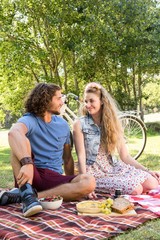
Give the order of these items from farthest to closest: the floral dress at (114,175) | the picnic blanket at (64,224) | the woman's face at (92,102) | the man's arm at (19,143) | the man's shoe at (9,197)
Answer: the woman's face at (92,102) → the floral dress at (114,175) → the man's shoe at (9,197) → the man's arm at (19,143) → the picnic blanket at (64,224)

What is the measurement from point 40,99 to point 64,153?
617 millimetres

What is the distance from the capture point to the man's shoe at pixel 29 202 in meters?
2.84

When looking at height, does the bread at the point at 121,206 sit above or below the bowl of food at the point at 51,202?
below

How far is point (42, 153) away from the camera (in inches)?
138

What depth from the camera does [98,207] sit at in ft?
9.96

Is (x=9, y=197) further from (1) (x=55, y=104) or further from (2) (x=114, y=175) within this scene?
(2) (x=114, y=175)

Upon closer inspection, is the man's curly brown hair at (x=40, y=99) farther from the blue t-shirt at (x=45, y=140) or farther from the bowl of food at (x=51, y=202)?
the bowl of food at (x=51, y=202)

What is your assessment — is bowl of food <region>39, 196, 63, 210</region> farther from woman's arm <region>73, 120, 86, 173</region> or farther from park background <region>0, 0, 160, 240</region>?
park background <region>0, 0, 160, 240</region>

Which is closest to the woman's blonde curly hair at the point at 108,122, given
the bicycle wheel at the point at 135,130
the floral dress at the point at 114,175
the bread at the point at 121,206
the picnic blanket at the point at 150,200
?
the floral dress at the point at 114,175

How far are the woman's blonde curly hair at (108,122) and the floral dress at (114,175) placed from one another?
11cm

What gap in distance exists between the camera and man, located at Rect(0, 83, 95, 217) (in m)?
3.15

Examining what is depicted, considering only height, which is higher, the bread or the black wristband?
the black wristband

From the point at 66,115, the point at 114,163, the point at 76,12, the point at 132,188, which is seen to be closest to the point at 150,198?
the point at 132,188

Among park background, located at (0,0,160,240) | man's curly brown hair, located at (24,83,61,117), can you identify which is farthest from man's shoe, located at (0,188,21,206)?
park background, located at (0,0,160,240)
